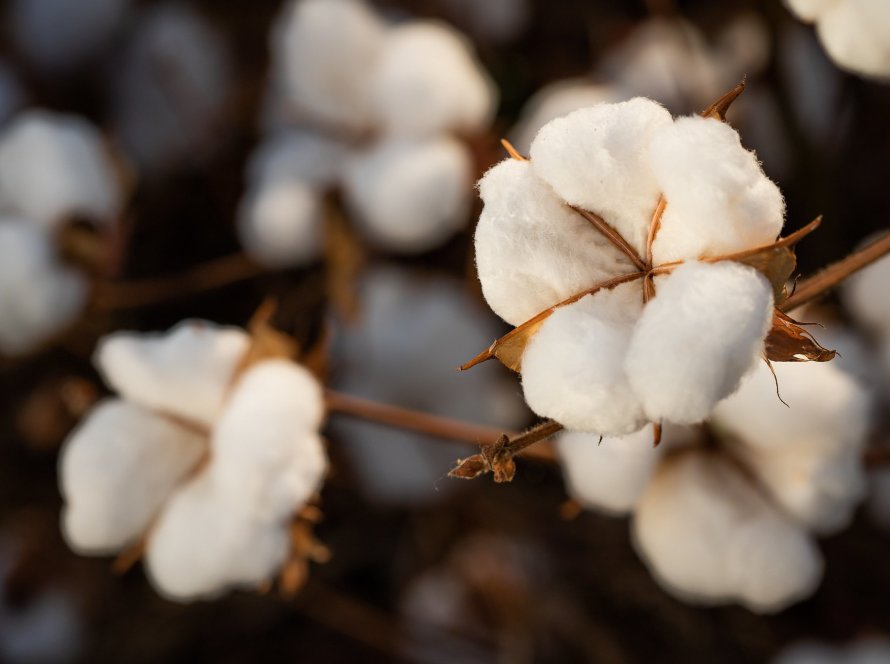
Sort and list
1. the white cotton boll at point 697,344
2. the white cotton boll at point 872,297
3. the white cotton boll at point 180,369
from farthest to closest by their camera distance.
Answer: the white cotton boll at point 872,297, the white cotton boll at point 180,369, the white cotton boll at point 697,344

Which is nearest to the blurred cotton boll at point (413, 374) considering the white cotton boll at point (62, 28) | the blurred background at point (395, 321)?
the blurred background at point (395, 321)

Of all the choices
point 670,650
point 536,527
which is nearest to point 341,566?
point 536,527

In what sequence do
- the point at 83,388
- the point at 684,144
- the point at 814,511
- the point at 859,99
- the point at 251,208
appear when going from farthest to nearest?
the point at 859,99 < the point at 251,208 < the point at 83,388 < the point at 814,511 < the point at 684,144

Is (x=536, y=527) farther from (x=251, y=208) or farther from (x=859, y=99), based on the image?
(x=859, y=99)

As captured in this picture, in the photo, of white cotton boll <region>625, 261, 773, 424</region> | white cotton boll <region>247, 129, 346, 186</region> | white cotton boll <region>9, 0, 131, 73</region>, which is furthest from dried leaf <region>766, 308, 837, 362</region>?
white cotton boll <region>9, 0, 131, 73</region>

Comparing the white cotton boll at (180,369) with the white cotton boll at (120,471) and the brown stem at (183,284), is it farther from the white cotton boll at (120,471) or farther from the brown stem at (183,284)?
the brown stem at (183,284)
